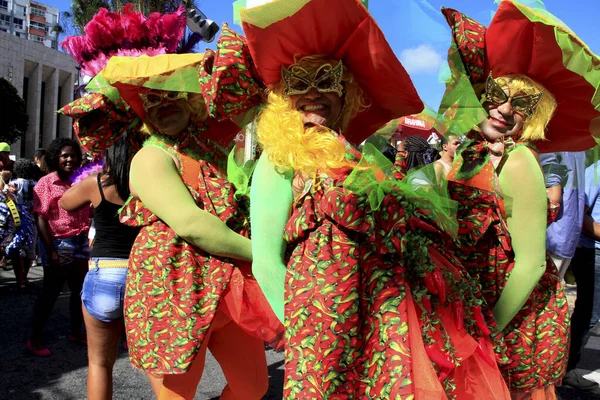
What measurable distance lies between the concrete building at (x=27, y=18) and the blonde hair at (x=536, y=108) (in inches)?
3535

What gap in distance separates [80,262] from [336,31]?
12.9ft

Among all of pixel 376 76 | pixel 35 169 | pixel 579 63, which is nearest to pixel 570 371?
pixel 579 63

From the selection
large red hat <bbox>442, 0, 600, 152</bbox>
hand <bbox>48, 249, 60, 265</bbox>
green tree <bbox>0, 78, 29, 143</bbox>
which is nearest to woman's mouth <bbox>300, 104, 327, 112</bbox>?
large red hat <bbox>442, 0, 600, 152</bbox>

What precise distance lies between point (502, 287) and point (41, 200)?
4415 mm

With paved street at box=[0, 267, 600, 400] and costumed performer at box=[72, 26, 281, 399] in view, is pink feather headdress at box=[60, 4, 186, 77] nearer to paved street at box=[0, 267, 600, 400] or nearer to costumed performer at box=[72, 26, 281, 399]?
costumed performer at box=[72, 26, 281, 399]

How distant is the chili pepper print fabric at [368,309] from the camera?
1.45 meters

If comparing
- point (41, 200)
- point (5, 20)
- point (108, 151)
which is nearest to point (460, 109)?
point (108, 151)

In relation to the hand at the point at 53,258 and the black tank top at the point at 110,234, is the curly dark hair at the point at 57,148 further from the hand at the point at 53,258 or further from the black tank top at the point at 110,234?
the black tank top at the point at 110,234

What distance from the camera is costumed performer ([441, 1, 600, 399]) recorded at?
1784 millimetres

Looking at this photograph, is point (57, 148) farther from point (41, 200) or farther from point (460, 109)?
point (460, 109)

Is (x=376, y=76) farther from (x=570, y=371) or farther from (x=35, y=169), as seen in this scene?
(x=35, y=169)

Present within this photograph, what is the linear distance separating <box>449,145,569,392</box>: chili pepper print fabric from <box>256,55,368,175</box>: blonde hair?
0.49 meters

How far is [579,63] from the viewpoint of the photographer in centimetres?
174

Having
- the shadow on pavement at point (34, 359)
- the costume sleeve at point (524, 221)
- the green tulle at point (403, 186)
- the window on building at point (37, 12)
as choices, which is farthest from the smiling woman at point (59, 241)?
the window on building at point (37, 12)
